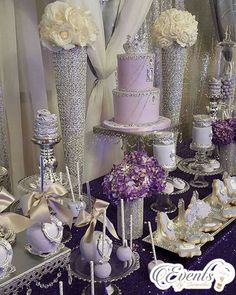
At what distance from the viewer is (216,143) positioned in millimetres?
1519

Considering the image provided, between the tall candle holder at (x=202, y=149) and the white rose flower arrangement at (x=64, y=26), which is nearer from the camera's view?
the white rose flower arrangement at (x=64, y=26)

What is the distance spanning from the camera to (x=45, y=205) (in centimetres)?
87

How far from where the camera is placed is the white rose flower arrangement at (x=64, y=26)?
1.34 meters

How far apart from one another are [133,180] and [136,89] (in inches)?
21.3

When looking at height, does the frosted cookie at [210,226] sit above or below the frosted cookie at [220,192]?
below

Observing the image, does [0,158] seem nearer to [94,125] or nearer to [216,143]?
[94,125]

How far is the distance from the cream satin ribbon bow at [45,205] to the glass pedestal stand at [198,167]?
2.14 ft

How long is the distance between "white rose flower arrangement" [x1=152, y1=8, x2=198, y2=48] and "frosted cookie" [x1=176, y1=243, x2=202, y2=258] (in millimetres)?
961

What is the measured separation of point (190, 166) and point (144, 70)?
41 centimetres

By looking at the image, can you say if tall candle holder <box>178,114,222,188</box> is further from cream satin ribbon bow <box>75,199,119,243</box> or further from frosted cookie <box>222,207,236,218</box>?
cream satin ribbon bow <box>75,199,119,243</box>

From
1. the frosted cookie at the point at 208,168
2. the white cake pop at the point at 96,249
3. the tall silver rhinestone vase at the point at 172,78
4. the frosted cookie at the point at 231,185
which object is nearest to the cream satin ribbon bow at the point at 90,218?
the white cake pop at the point at 96,249

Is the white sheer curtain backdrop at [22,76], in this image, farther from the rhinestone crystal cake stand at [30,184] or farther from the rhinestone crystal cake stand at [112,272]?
the rhinestone crystal cake stand at [112,272]

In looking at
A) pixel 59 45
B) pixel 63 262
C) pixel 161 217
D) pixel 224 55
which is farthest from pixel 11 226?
pixel 224 55

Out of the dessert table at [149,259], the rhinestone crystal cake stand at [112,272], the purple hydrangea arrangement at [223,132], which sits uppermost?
the purple hydrangea arrangement at [223,132]
